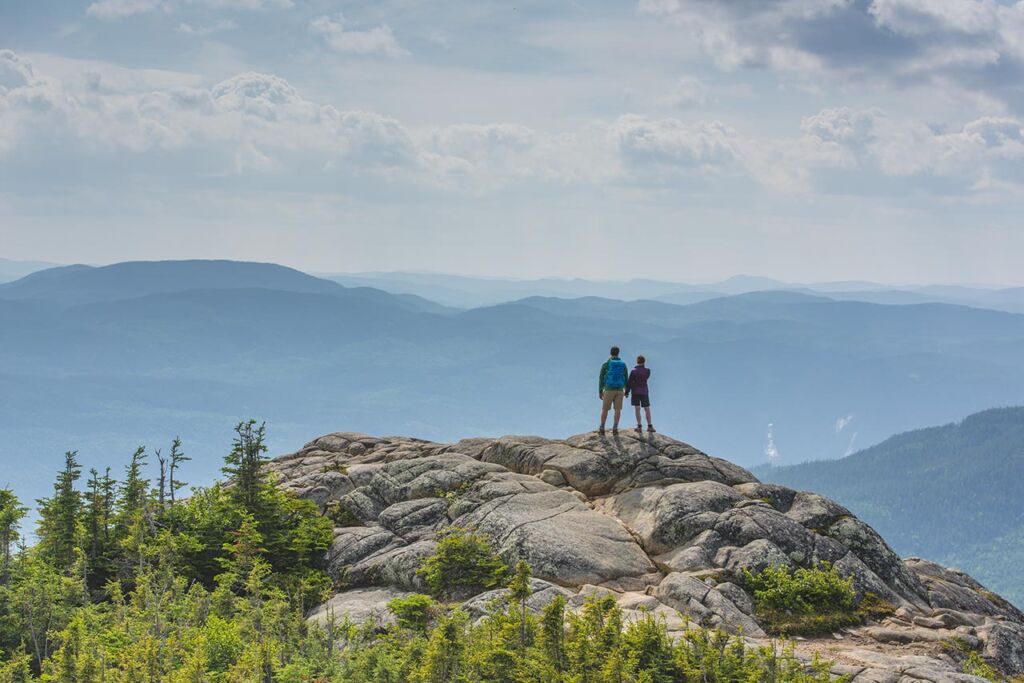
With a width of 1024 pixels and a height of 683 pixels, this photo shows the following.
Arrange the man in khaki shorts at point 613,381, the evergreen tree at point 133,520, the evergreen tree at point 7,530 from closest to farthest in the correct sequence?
1. the evergreen tree at point 7,530
2. the evergreen tree at point 133,520
3. the man in khaki shorts at point 613,381

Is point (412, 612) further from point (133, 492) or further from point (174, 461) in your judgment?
point (174, 461)

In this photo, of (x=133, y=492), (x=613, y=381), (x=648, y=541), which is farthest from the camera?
(x=613, y=381)

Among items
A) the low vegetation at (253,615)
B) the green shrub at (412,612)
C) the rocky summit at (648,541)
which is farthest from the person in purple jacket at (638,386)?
the green shrub at (412,612)

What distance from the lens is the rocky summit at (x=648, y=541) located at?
71.3 feet

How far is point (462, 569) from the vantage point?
23938 millimetres

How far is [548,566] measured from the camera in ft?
77.7

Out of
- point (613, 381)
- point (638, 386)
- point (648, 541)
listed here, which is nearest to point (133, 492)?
point (648, 541)

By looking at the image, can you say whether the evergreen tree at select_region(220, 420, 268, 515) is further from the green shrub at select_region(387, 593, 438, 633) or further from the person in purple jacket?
the person in purple jacket

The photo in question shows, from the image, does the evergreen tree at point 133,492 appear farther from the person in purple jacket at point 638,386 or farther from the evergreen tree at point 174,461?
the person in purple jacket at point 638,386

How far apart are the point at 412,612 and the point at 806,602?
10.3m

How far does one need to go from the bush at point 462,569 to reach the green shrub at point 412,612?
2.71 meters

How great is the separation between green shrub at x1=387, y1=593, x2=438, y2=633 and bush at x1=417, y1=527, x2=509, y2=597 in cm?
271

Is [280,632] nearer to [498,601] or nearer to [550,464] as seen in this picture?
[498,601]

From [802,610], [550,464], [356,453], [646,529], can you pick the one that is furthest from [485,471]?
[802,610]
